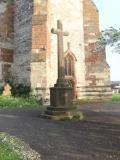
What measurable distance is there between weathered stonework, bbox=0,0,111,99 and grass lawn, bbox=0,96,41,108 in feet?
3.16

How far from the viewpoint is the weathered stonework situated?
1823 centimetres

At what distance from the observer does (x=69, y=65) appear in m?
21.6

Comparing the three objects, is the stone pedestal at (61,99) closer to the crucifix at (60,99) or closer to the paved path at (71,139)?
the crucifix at (60,99)

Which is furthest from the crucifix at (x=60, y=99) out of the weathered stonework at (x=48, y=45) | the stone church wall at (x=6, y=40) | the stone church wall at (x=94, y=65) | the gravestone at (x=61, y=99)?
the stone church wall at (x=94, y=65)

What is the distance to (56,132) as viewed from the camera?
7910mm

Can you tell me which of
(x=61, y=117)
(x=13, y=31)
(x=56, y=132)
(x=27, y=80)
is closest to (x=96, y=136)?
(x=56, y=132)

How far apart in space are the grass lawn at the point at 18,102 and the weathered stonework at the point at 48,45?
963 mm

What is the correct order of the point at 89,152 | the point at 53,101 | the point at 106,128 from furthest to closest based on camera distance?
the point at 53,101, the point at 106,128, the point at 89,152

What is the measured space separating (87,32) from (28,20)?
16.7 ft

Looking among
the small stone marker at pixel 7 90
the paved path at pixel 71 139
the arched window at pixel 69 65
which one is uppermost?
the arched window at pixel 69 65

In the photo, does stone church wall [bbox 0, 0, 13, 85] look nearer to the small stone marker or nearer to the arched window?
the small stone marker

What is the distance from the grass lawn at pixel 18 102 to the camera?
→ 52.6ft

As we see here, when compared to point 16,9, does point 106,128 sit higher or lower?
lower

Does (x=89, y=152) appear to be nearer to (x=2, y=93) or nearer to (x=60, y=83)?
(x=60, y=83)
